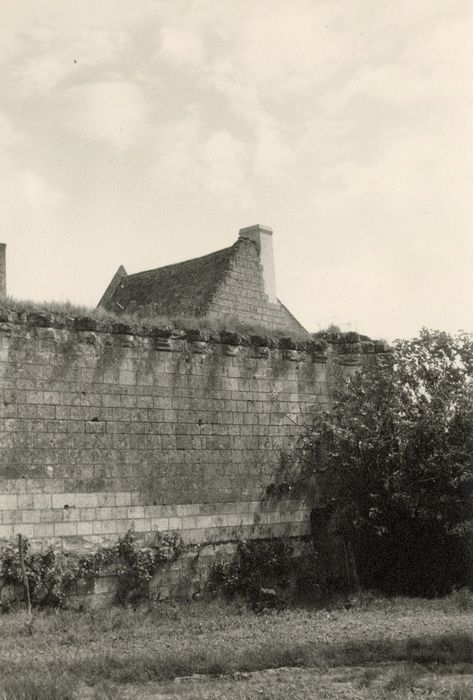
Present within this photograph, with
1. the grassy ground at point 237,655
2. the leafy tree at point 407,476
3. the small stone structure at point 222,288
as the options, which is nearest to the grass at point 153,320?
the leafy tree at point 407,476

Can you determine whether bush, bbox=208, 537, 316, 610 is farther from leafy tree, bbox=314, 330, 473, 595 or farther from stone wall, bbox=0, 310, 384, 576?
leafy tree, bbox=314, 330, 473, 595

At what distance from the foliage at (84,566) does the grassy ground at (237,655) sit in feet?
1.19

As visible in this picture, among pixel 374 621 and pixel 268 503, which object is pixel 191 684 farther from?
pixel 268 503

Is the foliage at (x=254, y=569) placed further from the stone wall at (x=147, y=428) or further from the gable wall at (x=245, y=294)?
the gable wall at (x=245, y=294)

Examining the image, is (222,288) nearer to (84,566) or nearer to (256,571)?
(256,571)

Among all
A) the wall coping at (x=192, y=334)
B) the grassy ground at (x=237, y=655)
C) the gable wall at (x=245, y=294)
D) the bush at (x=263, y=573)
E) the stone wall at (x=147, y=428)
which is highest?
the gable wall at (x=245, y=294)

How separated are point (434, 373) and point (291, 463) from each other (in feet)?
9.05

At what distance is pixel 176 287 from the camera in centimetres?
2153

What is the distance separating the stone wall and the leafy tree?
93 cm

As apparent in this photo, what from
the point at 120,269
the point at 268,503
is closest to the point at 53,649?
the point at 268,503

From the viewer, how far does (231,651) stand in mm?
8781

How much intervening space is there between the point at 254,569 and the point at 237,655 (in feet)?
15.7

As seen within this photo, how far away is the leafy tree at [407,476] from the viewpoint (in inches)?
519

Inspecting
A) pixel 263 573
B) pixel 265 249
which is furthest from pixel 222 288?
pixel 263 573
